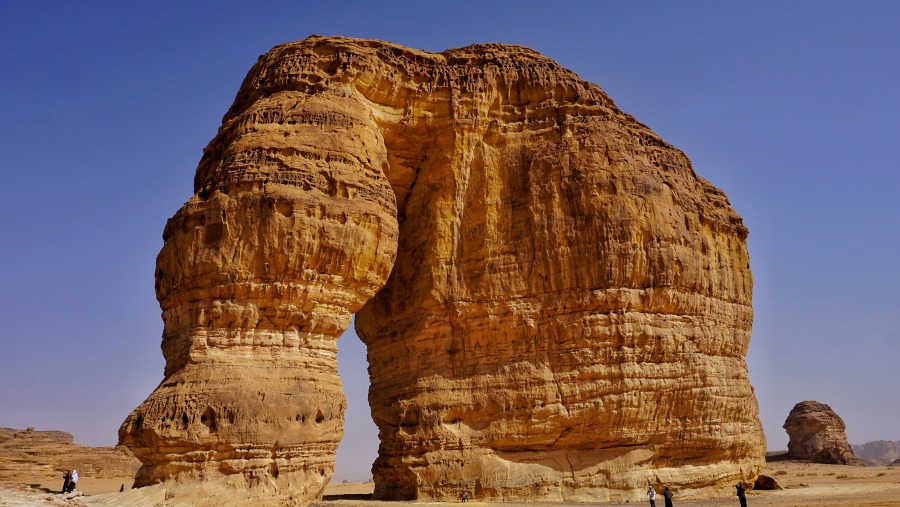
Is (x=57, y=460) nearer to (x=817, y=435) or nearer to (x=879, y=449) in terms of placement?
(x=817, y=435)

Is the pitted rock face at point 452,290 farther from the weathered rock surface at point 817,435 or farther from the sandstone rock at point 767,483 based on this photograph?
the weathered rock surface at point 817,435

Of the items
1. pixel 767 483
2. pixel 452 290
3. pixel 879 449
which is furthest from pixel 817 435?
pixel 879 449

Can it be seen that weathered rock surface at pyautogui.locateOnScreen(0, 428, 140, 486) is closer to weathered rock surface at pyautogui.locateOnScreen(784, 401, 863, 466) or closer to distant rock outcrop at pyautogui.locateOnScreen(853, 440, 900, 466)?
weathered rock surface at pyautogui.locateOnScreen(784, 401, 863, 466)

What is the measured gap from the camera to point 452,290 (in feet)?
72.2

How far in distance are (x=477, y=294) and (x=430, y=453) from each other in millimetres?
4960

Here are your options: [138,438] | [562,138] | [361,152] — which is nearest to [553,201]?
[562,138]

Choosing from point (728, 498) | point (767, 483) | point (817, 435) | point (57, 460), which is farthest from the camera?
point (817, 435)

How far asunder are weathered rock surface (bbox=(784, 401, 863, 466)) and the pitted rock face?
3229cm

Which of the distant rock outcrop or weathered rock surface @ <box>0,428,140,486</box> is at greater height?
weathered rock surface @ <box>0,428,140,486</box>

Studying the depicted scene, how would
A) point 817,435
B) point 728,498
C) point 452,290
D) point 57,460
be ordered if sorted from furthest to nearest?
point 817,435, point 57,460, point 452,290, point 728,498

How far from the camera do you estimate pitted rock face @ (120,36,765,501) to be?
1634cm

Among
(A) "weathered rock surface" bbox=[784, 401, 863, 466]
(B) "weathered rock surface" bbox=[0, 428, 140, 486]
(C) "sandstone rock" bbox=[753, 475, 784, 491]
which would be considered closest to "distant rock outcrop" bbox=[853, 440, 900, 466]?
(A) "weathered rock surface" bbox=[784, 401, 863, 466]

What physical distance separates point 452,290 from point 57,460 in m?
23.9

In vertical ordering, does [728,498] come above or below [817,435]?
below
